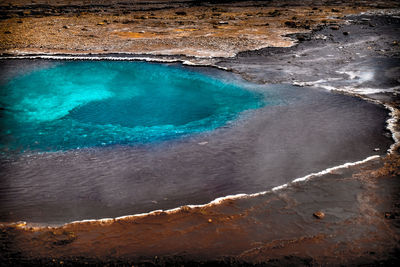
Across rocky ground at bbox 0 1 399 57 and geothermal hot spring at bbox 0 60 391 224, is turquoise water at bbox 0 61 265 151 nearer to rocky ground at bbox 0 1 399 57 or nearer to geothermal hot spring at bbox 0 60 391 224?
geothermal hot spring at bbox 0 60 391 224

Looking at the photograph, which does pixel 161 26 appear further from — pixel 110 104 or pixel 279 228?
pixel 279 228

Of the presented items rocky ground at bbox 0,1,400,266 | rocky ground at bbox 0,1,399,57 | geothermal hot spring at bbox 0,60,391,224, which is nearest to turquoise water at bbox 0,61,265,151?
geothermal hot spring at bbox 0,60,391,224

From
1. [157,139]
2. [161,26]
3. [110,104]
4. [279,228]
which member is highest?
[161,26]

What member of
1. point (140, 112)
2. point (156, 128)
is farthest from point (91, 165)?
point (140, 112)

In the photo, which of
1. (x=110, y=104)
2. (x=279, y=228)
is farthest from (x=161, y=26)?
(x=279, y=228)

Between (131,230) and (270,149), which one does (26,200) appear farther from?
(270,149)
